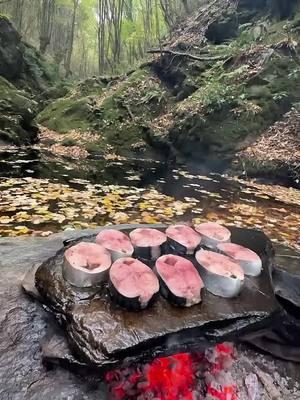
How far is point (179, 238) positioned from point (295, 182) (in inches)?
273

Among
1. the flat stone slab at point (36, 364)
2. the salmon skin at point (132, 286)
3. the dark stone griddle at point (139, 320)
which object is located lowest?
the flat stone slab at point (36, 364)

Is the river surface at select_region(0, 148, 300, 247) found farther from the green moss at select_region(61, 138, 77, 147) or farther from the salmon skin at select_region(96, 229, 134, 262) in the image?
the green moss at select_region(61, 138, 77, 147)

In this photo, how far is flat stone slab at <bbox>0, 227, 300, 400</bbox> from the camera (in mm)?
Answer: 1789

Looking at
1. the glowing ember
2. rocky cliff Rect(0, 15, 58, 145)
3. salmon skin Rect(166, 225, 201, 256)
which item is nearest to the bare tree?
rocky cliff Rect(0, 15, 58, 145)

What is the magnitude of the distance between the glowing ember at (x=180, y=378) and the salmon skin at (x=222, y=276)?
362mm

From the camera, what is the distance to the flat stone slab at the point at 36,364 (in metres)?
1.79

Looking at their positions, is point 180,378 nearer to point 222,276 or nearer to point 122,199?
point 222,276

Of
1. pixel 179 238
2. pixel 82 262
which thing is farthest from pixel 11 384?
pixel 179 238

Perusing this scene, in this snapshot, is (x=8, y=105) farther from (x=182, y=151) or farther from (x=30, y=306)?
(x=30, y=306)

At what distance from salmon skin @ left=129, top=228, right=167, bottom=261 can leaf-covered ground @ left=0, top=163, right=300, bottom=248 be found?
2.59 m

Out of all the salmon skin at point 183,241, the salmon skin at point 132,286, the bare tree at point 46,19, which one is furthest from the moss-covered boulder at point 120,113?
the bare tree at point 46,19

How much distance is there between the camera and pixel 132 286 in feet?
6.25

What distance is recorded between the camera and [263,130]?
1034 cm

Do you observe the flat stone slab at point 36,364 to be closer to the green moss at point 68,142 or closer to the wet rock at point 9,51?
Result: the green moss at point 68,142
